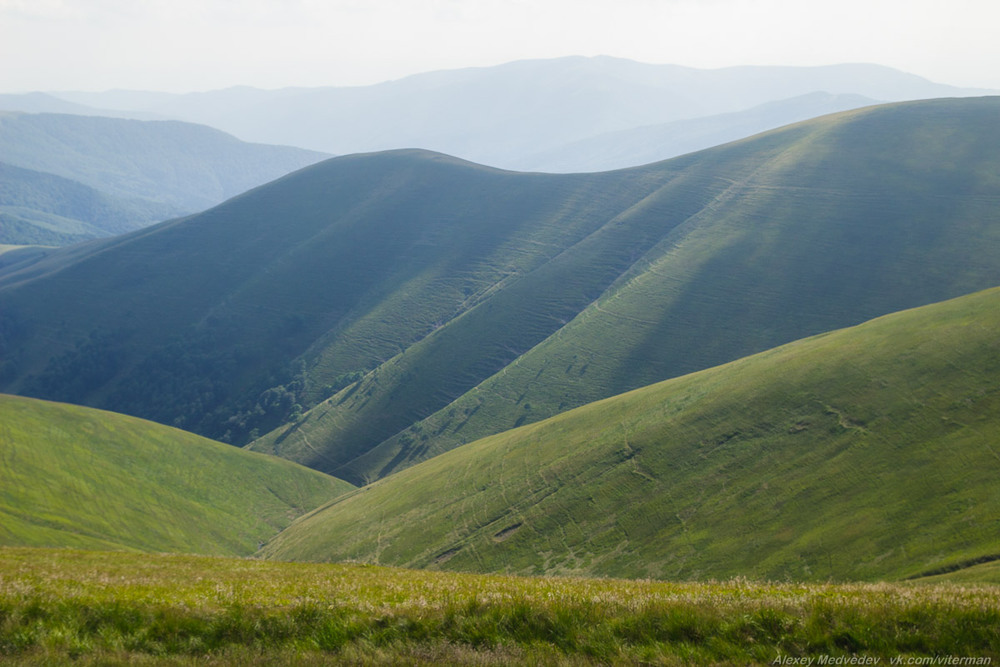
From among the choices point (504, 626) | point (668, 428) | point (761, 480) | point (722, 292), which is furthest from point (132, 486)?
point (722, 292)

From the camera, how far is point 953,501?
42.6m

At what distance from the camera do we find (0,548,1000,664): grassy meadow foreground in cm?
1029

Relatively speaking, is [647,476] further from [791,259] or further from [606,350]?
[791,259]

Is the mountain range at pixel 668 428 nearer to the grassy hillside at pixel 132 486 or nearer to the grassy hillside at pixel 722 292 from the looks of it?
the grassy hillside at pixel 132 486

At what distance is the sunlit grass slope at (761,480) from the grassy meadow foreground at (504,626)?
31015 millimetres

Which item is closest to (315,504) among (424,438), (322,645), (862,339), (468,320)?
(424,438)

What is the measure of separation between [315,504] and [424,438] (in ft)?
112

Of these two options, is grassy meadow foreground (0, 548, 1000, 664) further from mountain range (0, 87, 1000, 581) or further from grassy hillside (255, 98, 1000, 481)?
grassy hillside (255, 98, 1000, 481)

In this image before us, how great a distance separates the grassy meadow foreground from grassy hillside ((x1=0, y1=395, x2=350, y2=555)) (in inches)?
2085

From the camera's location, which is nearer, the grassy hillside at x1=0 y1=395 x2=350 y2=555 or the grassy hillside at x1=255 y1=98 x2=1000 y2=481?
the grassy hillside at x1=0 y1=395 x2=350 y2=555

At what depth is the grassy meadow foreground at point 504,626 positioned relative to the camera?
405 inches

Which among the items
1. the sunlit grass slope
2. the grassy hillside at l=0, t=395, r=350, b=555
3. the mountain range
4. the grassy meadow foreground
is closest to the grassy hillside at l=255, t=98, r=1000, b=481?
the mountain range

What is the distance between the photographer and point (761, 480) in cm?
5584

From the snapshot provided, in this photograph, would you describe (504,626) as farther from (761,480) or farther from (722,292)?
(722,292)
